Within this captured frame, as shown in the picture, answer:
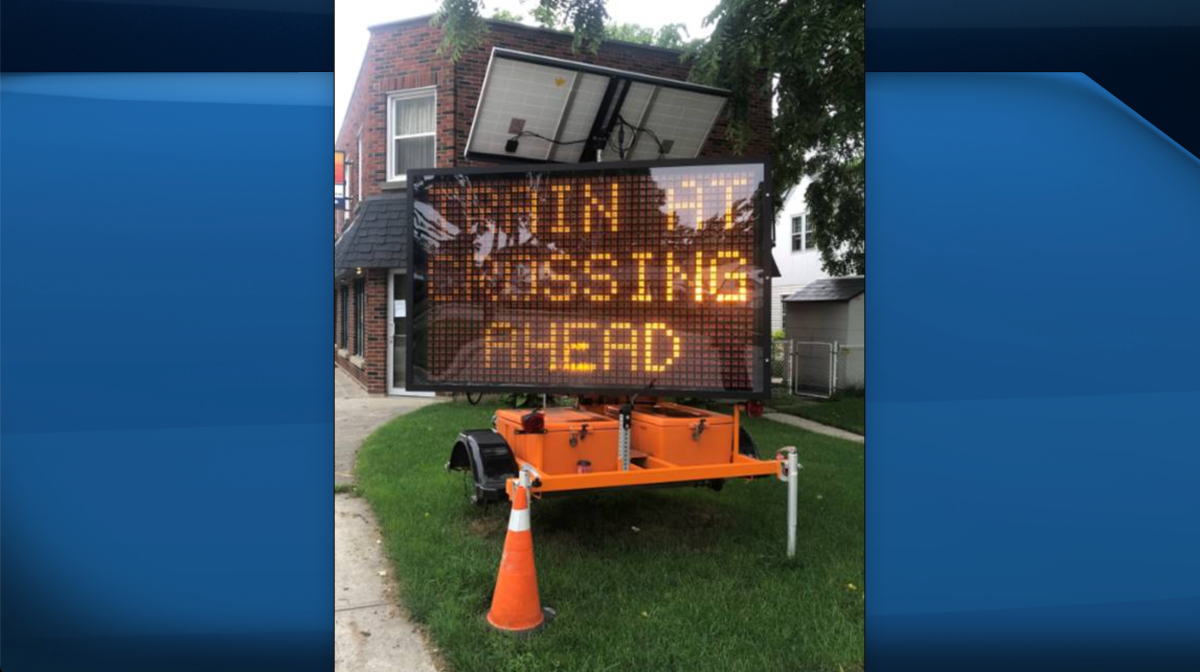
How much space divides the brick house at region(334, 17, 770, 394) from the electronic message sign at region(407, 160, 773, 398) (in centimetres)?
604

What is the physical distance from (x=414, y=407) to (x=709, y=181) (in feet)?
25.1

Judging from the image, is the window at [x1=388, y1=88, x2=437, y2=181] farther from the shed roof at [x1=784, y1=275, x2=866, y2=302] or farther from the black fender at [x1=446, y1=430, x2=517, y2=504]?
the shed roof at [x1=784, y1=275, x2=866, y2=302]

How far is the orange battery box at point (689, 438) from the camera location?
3809 millimetres

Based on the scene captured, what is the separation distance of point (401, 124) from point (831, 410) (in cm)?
797

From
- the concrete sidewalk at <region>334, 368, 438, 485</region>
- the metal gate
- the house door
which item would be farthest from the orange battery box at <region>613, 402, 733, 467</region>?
the metal gate

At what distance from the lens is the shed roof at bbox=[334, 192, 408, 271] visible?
10312 mm

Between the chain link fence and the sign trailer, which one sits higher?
the sign trailer

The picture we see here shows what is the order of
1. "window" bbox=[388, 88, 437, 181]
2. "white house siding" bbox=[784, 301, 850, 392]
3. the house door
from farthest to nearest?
"white house siding" bbox=[784, 301, 850, 392] < the house door < "window" bbox=[388, 88, 437, 181]

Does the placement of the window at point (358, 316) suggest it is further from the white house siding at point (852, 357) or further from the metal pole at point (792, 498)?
the metal pole at point (792, 498)

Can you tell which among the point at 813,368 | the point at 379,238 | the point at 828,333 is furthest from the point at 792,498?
the point at 828,333

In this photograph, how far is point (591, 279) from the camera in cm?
332

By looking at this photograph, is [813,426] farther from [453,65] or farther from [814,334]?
[453,65]
